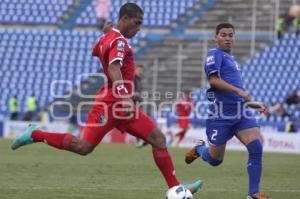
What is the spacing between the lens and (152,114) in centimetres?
3238

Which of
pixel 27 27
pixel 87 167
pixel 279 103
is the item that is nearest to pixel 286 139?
pixel 279 103

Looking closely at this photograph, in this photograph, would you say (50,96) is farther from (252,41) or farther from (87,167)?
(87,167)

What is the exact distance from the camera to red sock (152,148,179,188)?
9.94 m

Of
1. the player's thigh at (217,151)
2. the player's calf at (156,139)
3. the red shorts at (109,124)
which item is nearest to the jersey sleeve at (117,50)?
the red shorts at (109,124)

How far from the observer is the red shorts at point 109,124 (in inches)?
391

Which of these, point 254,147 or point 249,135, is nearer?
point 254,147

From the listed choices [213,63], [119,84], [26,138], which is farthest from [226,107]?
[26,138]

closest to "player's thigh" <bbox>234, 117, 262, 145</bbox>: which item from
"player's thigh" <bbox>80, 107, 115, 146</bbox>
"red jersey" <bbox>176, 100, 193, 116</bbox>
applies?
"player's thigh" <bbox>80, 107, 115, 146</bbox>

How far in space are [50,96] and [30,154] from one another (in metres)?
15.7

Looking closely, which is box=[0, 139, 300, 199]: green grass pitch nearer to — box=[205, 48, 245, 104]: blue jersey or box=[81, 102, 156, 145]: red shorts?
box=[81, 102, 156, 145]: red shorts

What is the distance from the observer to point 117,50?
382 inches

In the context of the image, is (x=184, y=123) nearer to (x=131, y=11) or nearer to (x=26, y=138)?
(x=26, y=138)

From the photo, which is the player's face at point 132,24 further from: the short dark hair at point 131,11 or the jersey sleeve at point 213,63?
the jersey sleeve at point 213,63

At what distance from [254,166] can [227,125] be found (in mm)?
742
